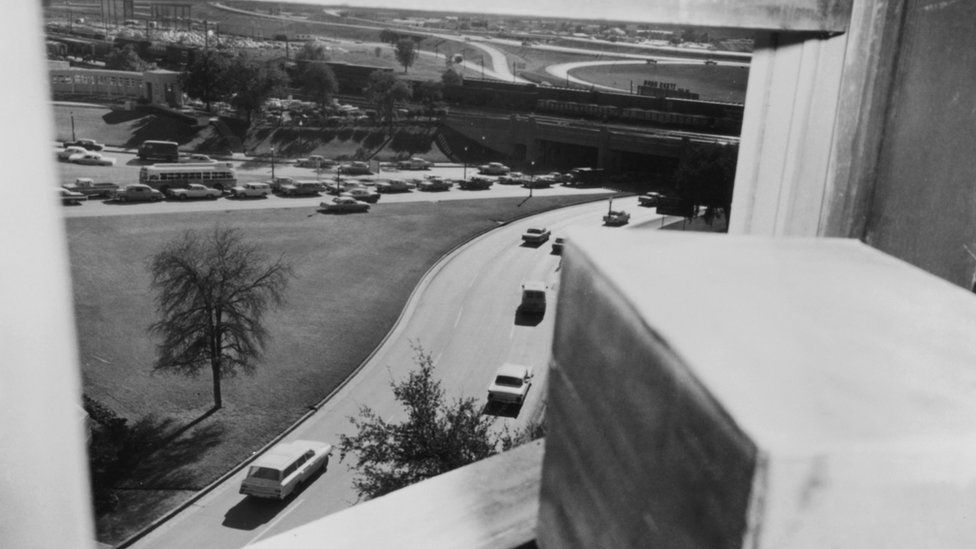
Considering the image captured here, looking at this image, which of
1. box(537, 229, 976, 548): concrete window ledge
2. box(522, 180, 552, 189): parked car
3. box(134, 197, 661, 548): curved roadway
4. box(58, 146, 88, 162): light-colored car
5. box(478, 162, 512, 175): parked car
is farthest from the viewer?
box(478, 162, 512, 175): parked car

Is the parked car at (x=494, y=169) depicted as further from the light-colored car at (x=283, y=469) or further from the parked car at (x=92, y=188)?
the light-colored car at (x=283, y=469)

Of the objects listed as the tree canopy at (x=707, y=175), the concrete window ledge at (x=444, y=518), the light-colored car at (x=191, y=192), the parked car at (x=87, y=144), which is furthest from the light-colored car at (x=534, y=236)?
the concrete window ledge at (x=444, y=518)

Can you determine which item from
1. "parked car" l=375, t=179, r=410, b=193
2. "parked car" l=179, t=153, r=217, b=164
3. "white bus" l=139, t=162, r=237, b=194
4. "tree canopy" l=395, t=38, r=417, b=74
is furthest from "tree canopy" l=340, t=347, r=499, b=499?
"tree canopy" l=395, t=38, r=417, b=74

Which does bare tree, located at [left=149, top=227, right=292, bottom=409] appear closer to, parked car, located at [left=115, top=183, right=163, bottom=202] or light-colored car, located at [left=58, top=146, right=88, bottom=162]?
parked car, located at [left=115, top=183, right=163, bottom=202]

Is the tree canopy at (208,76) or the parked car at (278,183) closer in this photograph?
the parked car at (278,183)

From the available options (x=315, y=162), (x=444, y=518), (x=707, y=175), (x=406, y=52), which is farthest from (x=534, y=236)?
(x=444, y=518)

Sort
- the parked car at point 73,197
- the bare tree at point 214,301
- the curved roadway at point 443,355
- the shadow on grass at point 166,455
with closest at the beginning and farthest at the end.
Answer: the curved roadway at point 443,355 → the shadow on grass at point 166,455 → the bare tree at point 214,301 → the parked car at point 73,197

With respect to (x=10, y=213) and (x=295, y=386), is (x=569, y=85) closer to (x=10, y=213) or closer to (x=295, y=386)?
(x=295, y=386)
